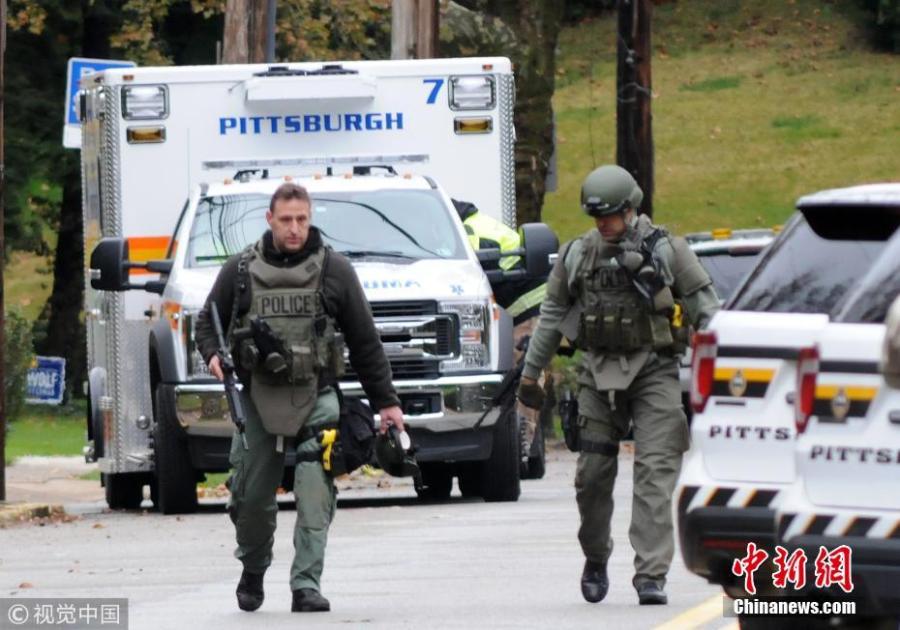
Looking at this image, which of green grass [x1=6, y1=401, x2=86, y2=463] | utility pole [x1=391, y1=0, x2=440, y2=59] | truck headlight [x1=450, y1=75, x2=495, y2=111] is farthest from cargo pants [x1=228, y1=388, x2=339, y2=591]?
utility pole [x1=391, y1=0, x2=440, y2=59]

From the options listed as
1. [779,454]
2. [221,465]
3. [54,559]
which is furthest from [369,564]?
[779,454]

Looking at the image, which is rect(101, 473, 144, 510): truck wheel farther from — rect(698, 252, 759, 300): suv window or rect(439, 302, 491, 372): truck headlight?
rect(698, 252, 759, 300): suv window

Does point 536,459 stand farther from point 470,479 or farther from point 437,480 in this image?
point 470,479

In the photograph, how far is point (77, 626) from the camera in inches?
395

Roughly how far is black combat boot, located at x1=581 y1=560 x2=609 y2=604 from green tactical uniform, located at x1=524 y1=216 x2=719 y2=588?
4cm

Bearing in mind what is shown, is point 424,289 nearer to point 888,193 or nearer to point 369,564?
point 369,564

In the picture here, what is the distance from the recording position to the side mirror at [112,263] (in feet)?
50.6

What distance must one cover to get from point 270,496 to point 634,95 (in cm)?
1646

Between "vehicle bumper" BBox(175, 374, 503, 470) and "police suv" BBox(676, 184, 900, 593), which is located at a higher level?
"police suv" BBox(676, 184, 900, 593)

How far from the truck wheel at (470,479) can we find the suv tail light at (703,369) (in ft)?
27.3

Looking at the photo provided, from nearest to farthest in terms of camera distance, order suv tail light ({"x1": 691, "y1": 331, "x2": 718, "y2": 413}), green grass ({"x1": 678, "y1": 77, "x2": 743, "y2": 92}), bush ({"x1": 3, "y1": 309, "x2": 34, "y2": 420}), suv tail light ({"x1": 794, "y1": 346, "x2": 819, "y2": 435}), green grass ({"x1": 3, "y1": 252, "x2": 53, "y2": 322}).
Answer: suv tail light ({"x1": 794, "y1": 346, "x2": 819, "y2": 435}), suv tail light ({"x1": 691, "y1": 331, "x2": 718, "y2": 413}), bush ({"x1": 3, "y1": 309, "x2": 34, "y2": 420}), green grass ({"x1": 3, "y1": 252, "x2": 53, "y2": 322}), green grass ({"x1": 678, "y1": 77, "x2": 743, "y2": 92})

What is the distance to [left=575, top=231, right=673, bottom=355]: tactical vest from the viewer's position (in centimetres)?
1021

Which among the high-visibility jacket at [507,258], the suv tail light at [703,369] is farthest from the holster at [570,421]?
the high-visibility jacket at [507,258]

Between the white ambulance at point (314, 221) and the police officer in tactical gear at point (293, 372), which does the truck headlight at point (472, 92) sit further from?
the police officer in tactical gear at point (293, 372)
